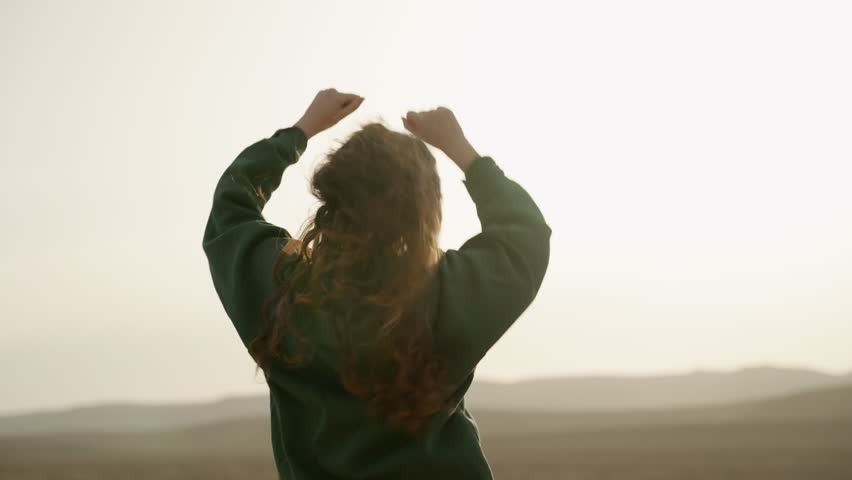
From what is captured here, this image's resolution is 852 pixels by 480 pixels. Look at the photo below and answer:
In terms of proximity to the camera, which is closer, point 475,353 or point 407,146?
point 475,353

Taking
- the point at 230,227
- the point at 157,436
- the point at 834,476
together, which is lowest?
the point at 834,476

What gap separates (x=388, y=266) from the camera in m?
2.07

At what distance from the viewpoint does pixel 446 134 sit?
234 centimetres

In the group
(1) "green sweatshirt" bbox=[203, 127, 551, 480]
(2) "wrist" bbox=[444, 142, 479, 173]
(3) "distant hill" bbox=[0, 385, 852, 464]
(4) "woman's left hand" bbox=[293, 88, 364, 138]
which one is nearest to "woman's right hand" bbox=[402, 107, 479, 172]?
(2) "wrist" bbox=[444, 142, 479, 173]

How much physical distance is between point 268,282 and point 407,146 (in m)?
0.42

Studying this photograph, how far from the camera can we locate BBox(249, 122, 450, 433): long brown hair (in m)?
2.00

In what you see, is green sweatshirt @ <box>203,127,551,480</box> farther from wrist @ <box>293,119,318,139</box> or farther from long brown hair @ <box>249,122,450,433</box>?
wrist @ <box>293,119,318,139</box>

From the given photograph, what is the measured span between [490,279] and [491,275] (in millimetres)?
10

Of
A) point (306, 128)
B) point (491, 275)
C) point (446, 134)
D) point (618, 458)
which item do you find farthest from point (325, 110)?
point (618, 458)

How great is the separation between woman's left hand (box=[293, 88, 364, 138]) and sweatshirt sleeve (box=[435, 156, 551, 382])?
1.85 ft

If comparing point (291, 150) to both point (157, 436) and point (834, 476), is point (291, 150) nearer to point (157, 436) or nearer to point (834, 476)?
point (834, 476)

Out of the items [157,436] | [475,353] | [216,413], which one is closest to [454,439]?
[475,353]

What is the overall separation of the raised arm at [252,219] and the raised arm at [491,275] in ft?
1.28

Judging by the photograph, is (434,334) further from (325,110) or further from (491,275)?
(325,110)
